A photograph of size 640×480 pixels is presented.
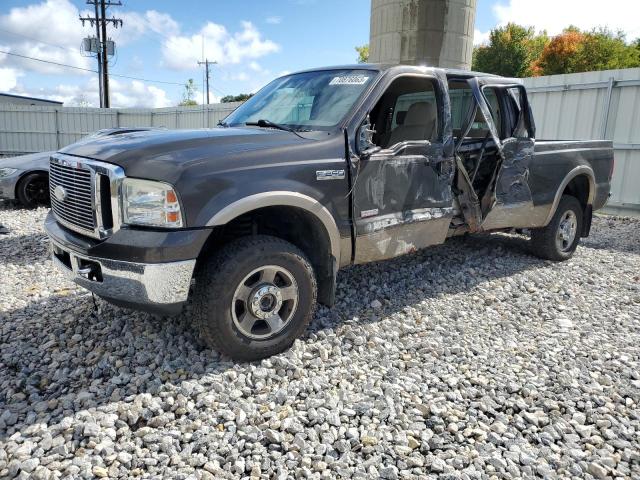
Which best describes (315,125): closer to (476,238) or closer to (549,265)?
(549,265)

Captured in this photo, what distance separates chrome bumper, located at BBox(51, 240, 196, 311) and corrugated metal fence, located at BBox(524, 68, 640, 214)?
931cm

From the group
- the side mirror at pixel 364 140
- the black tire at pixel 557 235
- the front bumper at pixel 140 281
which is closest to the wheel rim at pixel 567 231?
the black tire at pixel 557 235

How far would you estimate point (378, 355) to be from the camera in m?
3.59

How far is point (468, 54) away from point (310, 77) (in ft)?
31.0

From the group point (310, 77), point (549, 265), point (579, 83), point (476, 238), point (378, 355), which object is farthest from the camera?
point (579, 83)

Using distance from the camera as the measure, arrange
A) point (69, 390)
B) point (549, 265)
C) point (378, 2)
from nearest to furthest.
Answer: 1. point (69, 390)
2. point (549, 265)
3. point (378, 2)

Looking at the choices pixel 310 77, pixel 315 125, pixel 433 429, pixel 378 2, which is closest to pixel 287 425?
pixel 433 429

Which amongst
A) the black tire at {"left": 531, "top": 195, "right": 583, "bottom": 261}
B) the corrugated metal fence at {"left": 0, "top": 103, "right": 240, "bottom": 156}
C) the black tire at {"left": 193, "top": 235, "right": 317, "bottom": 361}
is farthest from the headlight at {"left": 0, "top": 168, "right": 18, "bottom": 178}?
the corrugated metal fence at {"left": 0, "top": 103, "right": 240, "bottom": 156}

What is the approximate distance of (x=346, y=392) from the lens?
3.08 metres

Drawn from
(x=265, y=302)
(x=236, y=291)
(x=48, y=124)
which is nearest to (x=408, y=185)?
(x=265, y=302)

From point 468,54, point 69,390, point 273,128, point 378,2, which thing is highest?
point 378,2

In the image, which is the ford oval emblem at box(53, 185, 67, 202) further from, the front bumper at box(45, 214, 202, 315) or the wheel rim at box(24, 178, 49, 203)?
the wheel rim at box(24, 178, 49, 203)

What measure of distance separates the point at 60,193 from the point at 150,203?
0.92m

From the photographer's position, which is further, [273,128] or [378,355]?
[273,128]
